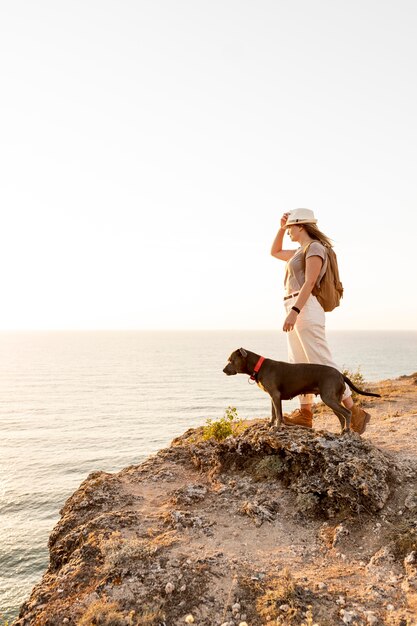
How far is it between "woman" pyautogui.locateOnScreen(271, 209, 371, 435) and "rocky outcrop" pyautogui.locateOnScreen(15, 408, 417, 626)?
1.24m

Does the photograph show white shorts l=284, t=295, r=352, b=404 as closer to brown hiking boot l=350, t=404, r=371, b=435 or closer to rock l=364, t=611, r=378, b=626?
brown hiking boot l=350, t=404, r=371, b=435

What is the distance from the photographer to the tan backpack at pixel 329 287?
7.43 meters

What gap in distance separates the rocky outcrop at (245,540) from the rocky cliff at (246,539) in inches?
0.6

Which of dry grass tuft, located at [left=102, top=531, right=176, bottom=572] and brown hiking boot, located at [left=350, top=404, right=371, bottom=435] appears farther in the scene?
brown hiking boot, located at [left=350, top=404, right=371, bottom=435]

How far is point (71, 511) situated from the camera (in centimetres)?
641

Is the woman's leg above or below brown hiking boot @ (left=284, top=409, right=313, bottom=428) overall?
above

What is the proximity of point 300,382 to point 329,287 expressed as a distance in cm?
172

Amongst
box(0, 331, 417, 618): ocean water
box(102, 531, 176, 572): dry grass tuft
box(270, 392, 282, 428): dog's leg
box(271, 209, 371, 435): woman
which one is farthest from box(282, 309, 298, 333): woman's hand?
box(0, 331, 417, 618): ocean water

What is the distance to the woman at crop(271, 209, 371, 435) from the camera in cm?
718

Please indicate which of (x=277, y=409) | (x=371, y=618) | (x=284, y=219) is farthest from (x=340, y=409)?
(x=284, y=219)

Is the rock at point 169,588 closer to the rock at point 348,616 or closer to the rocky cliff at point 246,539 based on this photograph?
the rocky cliff at point 246,539

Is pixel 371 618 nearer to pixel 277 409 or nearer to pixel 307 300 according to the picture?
pixel 277 409

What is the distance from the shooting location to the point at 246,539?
5.39 m

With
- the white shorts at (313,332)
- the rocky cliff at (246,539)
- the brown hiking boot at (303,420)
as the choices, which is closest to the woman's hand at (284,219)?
the white shorts at (313,332)
